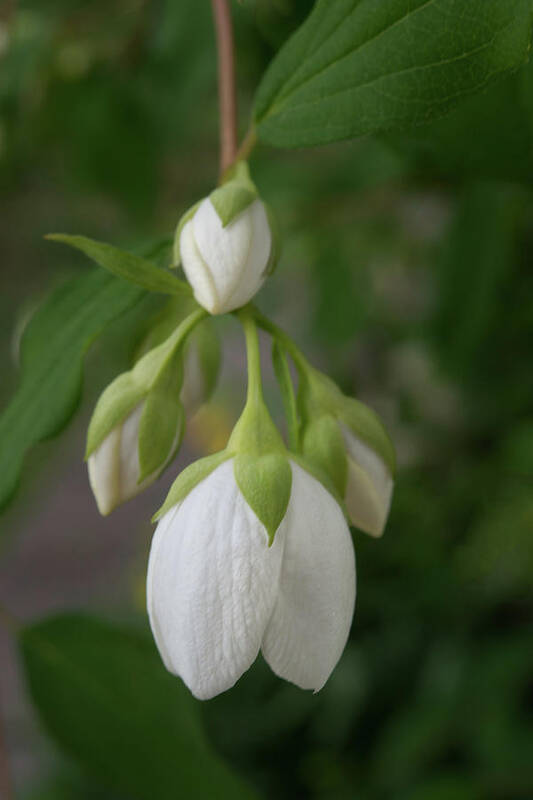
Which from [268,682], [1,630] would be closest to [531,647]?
[268,682]

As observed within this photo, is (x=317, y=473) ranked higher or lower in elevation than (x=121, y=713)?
higher

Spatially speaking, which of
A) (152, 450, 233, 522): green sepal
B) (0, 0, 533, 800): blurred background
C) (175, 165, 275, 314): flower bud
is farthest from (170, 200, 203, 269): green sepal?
(0, 0, 533, 800): blurred background

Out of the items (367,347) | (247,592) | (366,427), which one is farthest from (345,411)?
(367,347)

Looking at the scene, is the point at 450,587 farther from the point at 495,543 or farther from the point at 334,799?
the point at 334,799

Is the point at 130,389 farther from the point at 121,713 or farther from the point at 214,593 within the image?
the point at 121,713

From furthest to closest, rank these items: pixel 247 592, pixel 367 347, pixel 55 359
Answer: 1. pixel 367 347
2. pixel 55 359
3. pixel 247 592

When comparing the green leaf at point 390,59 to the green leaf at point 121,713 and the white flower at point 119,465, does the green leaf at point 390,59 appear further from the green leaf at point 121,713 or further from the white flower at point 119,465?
the green leaf at point 121,713
